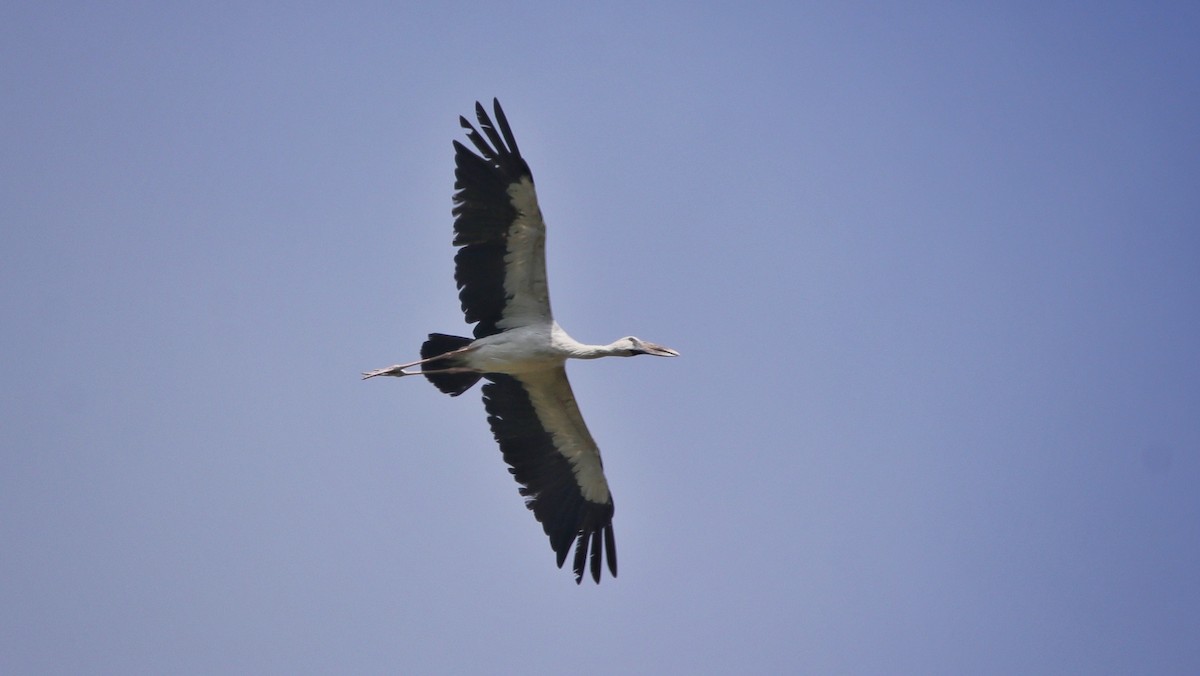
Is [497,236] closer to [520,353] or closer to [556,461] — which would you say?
[520,353]

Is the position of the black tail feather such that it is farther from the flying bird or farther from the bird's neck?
the bird's neck

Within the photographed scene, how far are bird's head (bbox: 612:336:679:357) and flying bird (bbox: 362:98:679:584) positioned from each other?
1 centimetres

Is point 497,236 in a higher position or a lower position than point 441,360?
higher

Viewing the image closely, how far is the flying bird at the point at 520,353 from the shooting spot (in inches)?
657

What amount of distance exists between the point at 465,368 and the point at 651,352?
2281mm

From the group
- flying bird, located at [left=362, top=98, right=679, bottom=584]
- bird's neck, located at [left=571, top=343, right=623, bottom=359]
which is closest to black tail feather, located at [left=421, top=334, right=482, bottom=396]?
flying bird, located at [left=362, top=98, right=679, bottom=584]

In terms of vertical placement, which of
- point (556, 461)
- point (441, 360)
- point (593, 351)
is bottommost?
point (556, 461)

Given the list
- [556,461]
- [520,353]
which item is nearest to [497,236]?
[520,353]

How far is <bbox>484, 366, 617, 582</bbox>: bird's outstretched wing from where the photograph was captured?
58.6ft

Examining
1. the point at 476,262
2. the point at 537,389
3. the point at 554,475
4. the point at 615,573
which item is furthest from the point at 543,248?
the point at 615,573

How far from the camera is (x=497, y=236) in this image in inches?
665

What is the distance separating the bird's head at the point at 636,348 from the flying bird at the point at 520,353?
0.01m

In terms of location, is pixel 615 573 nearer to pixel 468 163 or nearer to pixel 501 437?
pixel 501 437

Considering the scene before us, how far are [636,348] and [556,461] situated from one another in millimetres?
1774
